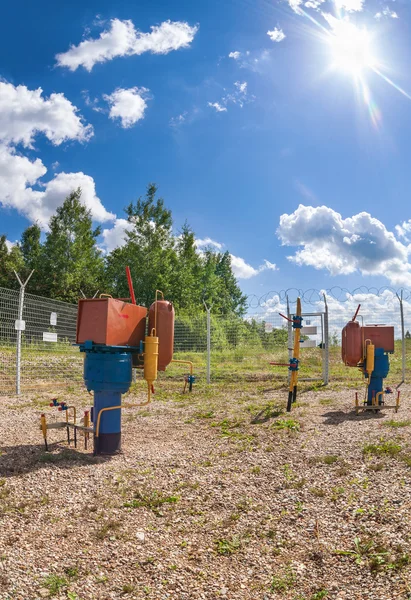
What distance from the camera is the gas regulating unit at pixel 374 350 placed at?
8570 millimetres

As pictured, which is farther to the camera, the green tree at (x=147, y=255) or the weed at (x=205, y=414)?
the green tree at (x=147, y=255)

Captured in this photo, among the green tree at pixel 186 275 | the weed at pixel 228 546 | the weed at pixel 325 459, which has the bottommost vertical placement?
the weed at pixel 228 546

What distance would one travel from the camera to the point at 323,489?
4.44 metres

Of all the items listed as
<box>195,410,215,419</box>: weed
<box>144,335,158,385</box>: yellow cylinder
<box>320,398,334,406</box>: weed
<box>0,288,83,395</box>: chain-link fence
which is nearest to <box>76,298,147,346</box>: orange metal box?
<box>144,335,158,385</box>: yellow cylinder

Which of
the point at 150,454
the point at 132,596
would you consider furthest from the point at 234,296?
the point at 132,596

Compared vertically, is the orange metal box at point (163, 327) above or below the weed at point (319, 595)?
above

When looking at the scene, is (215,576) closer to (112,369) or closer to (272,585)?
(272,585)

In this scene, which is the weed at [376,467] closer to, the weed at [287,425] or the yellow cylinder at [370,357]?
the weed at [287,425]

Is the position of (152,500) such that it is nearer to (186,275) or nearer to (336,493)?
(336,493)

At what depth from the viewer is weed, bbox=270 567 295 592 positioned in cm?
301

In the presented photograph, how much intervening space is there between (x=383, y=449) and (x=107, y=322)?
3.49 meters

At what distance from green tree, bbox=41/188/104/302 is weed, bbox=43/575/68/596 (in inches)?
1021

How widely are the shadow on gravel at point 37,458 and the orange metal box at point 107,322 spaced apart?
134 centimetres

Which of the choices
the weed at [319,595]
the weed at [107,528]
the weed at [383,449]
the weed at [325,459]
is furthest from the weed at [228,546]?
the weed at [383,449]
